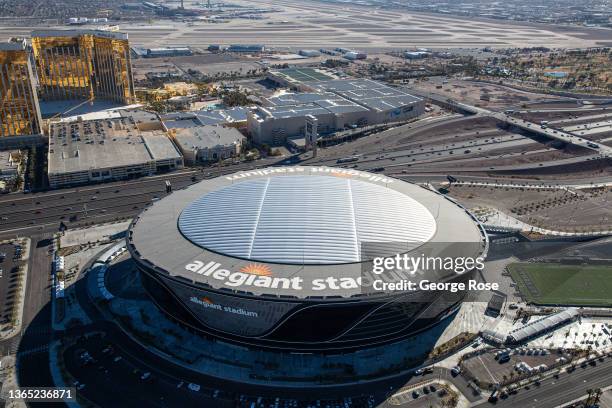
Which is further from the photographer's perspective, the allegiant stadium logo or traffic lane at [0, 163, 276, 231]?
traffic lane at [0, 163, 276, 231]

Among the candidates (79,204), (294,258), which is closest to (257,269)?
(294,258)

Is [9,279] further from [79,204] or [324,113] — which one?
[324,113]

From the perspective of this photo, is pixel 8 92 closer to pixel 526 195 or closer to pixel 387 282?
pixel 387 282

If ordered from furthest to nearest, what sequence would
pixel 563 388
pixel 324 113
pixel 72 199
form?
pixel 324 113 → pixel 72 199 → pixel 563 388

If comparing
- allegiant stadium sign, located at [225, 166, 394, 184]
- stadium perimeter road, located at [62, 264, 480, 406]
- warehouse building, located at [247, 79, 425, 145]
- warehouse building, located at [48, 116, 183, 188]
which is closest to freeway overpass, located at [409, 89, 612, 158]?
warehouse building, located at [247, 79, 425, 145]

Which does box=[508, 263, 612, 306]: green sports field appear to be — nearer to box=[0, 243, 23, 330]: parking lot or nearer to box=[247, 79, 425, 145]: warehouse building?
box=[0, 243, 23, 330]: parking lot
